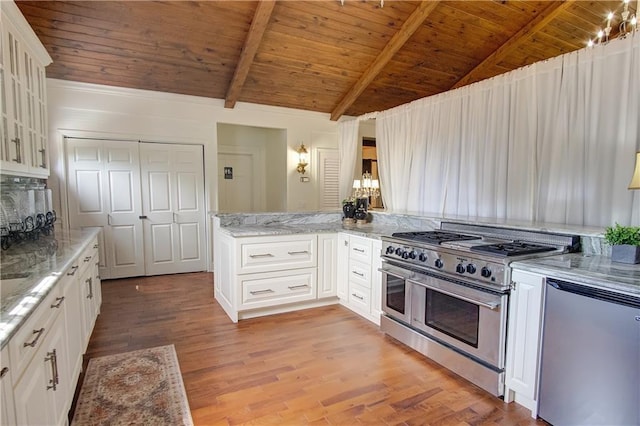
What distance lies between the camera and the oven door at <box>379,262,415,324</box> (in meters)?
2.80

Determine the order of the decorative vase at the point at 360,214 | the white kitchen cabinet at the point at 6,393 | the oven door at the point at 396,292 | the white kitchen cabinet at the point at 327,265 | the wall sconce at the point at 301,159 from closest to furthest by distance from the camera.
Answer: the white kitchen cabinet at the point at 6,393 < the oven door at the point at 396,292 < the white kitchen cabinet at the point at 327,265 < the decorative vase at the point at 360,214 < the wall sconce at the point at 301,159

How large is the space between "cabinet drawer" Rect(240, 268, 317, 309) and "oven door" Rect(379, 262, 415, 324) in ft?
2.94

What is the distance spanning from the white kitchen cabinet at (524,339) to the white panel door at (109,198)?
191 inches

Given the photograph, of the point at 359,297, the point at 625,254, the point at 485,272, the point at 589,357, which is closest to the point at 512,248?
the point at 485,272

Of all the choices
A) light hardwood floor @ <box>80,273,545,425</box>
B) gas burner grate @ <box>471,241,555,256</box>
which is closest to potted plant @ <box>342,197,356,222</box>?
light hardwood floor @ <box>80,273,545,425</box>

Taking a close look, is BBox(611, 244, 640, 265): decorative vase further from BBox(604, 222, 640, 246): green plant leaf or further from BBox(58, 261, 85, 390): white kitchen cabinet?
BBox(58, 261, 85, 390): white kitchen cabinet

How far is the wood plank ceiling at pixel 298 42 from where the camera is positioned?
3684 mm

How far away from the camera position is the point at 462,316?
239 cm

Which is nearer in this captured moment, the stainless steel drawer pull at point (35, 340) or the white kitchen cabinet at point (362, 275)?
the stainless steel drawer pull at point (35, 340)

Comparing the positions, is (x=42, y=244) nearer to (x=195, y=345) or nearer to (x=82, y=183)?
(x=195, y=345)

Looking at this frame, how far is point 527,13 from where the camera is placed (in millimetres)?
4320

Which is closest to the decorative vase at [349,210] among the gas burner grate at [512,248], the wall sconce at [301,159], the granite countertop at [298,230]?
the granite countertop at [298,230]

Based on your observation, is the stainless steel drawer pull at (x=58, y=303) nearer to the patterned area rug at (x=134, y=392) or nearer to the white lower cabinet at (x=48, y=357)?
the white lower cabinet at (x=48, y=357)

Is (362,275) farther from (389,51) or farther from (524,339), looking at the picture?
(389,51)
